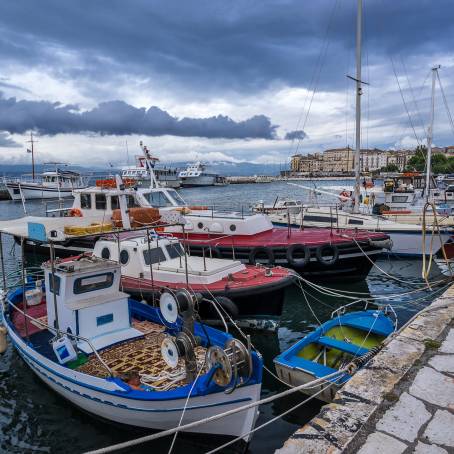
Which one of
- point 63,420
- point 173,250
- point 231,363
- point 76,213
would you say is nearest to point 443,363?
point 231,363

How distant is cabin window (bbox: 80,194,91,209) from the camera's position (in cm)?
1869

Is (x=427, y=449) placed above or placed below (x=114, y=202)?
below

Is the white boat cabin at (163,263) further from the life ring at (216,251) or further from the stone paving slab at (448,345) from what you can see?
the stone paving slab at (448,345)

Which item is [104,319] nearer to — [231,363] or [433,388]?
[231,363]

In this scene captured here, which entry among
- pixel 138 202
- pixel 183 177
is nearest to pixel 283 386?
pixel 138 202

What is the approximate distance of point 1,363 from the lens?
1003 centimetres

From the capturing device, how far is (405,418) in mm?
3750

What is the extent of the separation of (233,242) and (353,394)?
11.4m

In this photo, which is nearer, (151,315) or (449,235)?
(151,315)

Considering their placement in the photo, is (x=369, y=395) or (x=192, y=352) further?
(x=192, y=352)

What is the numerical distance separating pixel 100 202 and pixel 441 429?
1715cm

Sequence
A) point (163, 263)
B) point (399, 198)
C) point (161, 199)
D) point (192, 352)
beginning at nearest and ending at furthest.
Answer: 1. point (192, 352)
2. point (163, 263)
3. point (161, 199)
4. point (399, 198)

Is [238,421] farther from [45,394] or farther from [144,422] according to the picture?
[45,394]

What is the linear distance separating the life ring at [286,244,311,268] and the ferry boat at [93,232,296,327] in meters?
3.04
